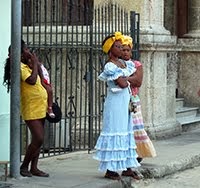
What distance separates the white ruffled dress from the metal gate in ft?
7.53

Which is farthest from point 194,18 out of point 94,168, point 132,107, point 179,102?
point 132,107

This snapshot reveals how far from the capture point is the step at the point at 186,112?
49.0ft

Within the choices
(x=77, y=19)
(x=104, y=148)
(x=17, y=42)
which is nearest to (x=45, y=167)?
(x=104, y=148)

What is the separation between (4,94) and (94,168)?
1741 millimetres

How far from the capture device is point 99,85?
454 inches

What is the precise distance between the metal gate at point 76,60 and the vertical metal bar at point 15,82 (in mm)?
2378

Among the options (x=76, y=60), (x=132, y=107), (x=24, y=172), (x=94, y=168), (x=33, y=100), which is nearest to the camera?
(x=33, y=100)

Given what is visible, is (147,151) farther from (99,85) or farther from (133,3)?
(133,3)

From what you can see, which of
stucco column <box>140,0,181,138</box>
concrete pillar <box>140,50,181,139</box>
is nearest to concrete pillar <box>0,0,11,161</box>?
stucco column <box>140,0,181,138</box>

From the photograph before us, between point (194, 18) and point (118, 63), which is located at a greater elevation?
point (194, 18)

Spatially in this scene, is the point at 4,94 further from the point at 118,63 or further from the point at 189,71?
the point at 189,71

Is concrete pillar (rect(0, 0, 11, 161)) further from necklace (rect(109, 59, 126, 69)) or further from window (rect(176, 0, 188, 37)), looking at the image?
window (rect(176, 0, 188, 37))

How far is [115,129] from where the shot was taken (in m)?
8.17

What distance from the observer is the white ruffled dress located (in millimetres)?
8172
